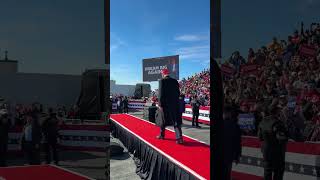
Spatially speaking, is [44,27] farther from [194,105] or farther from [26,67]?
[194,105]

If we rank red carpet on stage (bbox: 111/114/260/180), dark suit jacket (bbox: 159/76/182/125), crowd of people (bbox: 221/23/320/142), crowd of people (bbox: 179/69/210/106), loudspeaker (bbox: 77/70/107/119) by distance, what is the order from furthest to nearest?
1. crowd of people (bbox: 179/69/210/106)
2. dark suit jacket (bbox: 159/76/182/125)
3. loudspeaker (bbox: 77/70/107/119)
4. red carpet on stage (bbox: 111/114/260/180)
5. crowd of people (bbox: 221/23/320/142)

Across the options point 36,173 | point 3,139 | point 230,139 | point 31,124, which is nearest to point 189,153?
point 230,139

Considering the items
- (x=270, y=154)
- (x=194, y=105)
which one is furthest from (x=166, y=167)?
(x=194, y=105)

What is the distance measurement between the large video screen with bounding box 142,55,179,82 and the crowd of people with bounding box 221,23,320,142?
487cm

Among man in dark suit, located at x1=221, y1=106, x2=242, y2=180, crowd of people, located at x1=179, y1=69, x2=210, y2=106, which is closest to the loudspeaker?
man in dark suit, located at x1=221, y1=106, x2=242, y2=180

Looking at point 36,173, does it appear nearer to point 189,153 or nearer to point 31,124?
point 31,124

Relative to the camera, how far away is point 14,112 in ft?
11.3

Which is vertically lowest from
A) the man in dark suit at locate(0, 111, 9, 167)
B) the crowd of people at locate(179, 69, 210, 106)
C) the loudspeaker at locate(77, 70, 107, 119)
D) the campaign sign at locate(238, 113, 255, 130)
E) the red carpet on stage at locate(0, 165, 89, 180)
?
the red carpet on stage at locate(0, 165, 89, 180)

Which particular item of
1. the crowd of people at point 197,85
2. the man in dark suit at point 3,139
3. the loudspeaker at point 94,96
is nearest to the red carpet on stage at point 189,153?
the loudspeaker at point 94,96

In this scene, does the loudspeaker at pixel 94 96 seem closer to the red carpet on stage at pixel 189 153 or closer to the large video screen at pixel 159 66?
the red carpet on stage at pixel 189 153

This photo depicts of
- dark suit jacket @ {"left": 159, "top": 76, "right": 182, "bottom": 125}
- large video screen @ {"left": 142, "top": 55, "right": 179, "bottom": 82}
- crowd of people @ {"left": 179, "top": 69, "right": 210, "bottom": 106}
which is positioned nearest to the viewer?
dark suit jacket @ {"left": 159, "top": 76, "right": 182, "bottom": 125}

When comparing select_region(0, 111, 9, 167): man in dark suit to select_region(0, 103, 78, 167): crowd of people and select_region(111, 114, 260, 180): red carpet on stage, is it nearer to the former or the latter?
select_region(0, 103, 78, 167): crowd of people

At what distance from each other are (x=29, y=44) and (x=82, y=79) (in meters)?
0.60

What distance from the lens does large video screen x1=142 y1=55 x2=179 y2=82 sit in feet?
29.3
